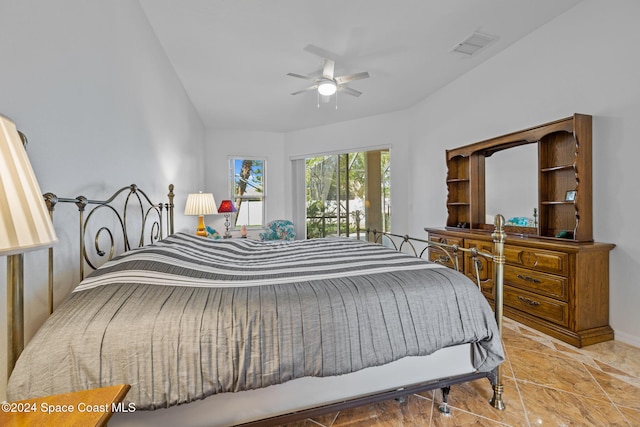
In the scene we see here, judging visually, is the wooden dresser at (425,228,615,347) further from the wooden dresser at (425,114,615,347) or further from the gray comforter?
the gray comforter

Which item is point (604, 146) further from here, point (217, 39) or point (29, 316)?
point (29, 316)

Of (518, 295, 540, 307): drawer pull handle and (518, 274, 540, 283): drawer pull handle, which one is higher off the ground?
(518, 274, 540, 283): drawer pull handle

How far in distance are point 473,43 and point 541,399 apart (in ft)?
10.4

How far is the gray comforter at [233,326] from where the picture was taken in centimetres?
93

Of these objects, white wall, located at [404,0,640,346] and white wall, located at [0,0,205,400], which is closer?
white wall, located at [0,0,205,400]

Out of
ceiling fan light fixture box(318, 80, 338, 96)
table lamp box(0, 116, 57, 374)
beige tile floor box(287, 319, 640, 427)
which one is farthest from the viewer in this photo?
ceiling fan light fixture box(318, 80, 338, 96)

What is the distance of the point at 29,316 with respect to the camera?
109cm

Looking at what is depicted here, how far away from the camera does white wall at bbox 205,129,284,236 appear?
5.55 m

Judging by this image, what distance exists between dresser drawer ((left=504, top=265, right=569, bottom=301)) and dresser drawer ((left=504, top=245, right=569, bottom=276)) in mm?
49

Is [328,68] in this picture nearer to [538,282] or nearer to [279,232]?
[538,282]

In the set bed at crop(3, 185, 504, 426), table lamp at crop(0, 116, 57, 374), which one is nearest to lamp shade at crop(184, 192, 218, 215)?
bed at crop(3, 185, 504, 426)

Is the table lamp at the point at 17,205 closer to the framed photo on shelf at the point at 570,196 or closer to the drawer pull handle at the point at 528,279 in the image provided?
the drawer pull handle at the point at 528,279

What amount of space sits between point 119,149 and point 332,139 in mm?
4084

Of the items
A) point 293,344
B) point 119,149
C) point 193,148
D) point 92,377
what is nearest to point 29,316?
point 92,377
